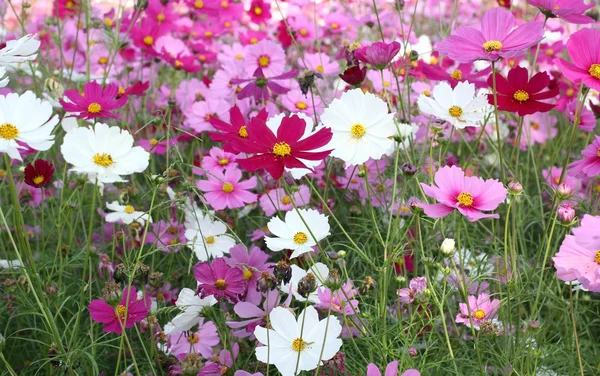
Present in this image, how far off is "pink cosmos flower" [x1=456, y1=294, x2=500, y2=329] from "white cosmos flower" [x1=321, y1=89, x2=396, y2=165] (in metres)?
0.24

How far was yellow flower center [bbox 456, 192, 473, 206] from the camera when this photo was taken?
82 centimetres

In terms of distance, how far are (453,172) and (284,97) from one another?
714 mm

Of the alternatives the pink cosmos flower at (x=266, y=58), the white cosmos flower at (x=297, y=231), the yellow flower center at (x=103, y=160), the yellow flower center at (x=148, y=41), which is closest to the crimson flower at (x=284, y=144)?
the white cosmos flower at (x=297, y=231)

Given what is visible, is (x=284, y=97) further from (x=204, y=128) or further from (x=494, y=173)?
(x=494, y=173)

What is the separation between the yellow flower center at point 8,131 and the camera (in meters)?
0.87

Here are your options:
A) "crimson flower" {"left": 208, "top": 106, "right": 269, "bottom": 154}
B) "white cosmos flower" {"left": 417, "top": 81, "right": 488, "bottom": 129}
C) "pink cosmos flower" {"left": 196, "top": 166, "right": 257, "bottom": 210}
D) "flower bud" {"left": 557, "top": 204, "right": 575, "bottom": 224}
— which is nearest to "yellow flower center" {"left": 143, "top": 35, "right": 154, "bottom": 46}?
"pink cosmos flower" {"left": 196, "top": 166, "right": 257, "bottom": 210}

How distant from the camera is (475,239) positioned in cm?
129

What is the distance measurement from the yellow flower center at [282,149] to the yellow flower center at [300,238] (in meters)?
0.13

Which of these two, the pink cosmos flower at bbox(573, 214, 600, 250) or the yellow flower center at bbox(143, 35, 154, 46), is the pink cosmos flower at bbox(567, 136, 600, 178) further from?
the yellow flower center at bbox(143, 35, 154, 46)

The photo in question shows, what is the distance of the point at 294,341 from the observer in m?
0.86

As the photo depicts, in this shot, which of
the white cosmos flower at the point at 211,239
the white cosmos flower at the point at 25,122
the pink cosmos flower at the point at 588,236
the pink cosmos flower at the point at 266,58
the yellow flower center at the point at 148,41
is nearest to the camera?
the pink cosmos flower at the point at 588,236

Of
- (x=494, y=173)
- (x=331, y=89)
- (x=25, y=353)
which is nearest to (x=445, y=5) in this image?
(x=331, y=89)

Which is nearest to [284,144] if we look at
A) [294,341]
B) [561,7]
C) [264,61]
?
[294,341]

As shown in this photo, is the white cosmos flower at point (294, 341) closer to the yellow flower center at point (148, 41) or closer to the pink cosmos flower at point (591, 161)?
the pink cosmos flower at point (591, 161)
